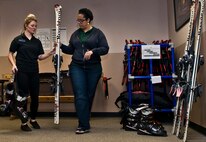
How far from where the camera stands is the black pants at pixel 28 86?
128 inches

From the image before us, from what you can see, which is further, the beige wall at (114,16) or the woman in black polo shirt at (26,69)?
the beige wall at (114,16)

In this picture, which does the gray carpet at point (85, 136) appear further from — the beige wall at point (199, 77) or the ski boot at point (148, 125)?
the beige wall at point (199, 77)

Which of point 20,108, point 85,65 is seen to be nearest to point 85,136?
point 85,65

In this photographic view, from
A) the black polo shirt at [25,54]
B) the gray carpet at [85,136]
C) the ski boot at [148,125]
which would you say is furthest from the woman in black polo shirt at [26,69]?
the ski boot at [148,125]

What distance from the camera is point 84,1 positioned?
16.7ft

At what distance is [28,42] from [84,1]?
2049 millimetres

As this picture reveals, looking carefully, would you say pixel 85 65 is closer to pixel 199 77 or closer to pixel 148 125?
pixel 148 125

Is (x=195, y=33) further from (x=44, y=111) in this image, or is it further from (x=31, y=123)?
(x=44, y=111)

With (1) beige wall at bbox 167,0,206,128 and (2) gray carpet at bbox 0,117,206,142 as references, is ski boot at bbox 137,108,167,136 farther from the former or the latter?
(1) beige wall at bbox 167,0,206,128

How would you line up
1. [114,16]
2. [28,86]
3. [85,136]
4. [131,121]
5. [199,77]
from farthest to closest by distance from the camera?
[114,16] → [28,86] → [131,121] → [199,77] → [85,136]

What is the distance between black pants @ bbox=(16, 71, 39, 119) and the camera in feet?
10.7

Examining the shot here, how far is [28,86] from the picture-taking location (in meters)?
3.34

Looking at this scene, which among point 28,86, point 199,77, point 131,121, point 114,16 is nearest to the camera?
point 199,77

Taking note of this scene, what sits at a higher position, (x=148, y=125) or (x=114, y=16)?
(x=114, y=16)
